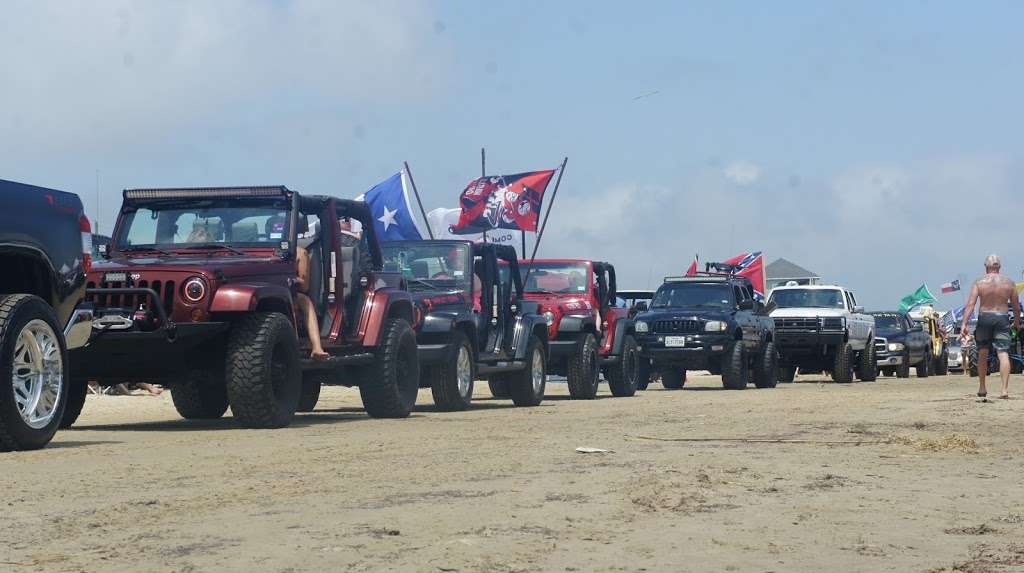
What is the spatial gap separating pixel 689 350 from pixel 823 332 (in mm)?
6098

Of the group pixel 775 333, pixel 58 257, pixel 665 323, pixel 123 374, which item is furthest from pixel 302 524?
pixel 775 333

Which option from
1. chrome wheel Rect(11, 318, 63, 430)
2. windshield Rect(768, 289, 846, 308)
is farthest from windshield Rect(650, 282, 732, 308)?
chrome wheel Rect(11, 318, 63, 430)

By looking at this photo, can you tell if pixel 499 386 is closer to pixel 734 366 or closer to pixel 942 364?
pixel 734 366

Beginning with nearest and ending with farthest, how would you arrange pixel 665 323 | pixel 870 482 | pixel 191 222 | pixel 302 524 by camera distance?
pixel 302 524, pixel 870 482, pixel 191 222, pixel 665 323

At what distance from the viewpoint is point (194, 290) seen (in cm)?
1271

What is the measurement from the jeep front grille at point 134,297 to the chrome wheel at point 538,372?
7.26 metres

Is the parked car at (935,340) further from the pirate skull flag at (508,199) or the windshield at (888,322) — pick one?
the pirate skull flag at (508,199)

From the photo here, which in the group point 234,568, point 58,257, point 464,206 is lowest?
point 234,568

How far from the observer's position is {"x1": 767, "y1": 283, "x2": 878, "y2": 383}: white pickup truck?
103ft

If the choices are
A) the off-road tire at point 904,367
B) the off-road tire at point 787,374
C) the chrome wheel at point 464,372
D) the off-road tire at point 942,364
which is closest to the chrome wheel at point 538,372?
the chrome wheel at point 464,372

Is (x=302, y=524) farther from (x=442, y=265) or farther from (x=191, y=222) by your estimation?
(x=442, y=265)

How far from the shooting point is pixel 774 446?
10922 mm

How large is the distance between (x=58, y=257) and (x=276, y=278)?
2.99 metres

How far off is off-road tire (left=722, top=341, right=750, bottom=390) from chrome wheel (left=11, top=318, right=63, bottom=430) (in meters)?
16.9
